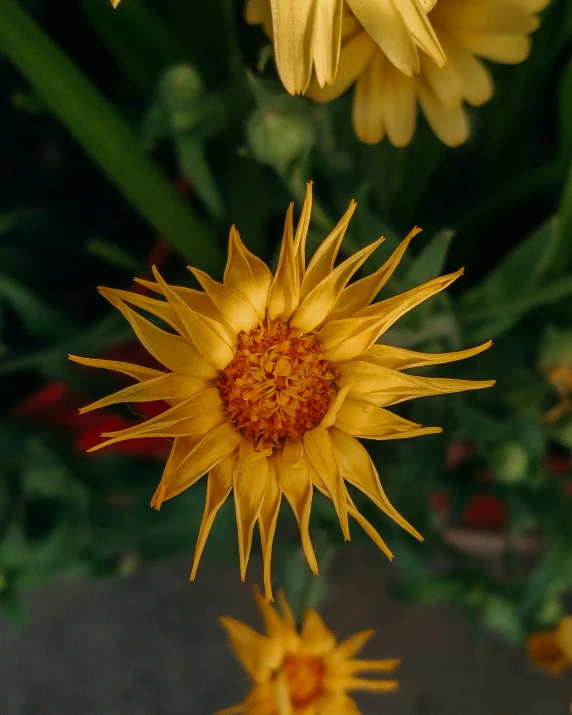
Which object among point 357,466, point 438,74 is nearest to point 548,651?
point 357,466

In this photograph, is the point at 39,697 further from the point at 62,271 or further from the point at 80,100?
the point at 80,100

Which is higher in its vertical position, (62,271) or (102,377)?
(62,271)

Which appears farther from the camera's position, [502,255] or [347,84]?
[502,255]

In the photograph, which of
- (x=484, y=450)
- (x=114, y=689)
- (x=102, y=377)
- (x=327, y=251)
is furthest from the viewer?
(x=114, y=689)

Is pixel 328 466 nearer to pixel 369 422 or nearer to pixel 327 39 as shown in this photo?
pixel 369 422

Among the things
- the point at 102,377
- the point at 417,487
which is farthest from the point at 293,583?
the point at 102,377

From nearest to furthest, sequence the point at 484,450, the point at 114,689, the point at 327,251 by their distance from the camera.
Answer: the point at 327,251 < the point at 484,450 < the point at 114,689
